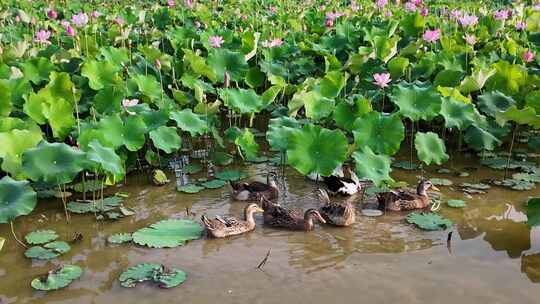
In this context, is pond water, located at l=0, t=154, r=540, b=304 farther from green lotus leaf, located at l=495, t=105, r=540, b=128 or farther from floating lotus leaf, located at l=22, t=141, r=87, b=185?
green lotus leaf, located at l=495, t=105, r=540, b=128

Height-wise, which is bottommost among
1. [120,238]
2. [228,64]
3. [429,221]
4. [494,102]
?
[120,238]

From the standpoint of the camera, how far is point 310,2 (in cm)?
1325

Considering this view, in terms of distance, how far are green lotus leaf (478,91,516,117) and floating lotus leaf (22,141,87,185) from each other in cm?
360

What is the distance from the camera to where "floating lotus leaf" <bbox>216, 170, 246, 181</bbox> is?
522 centimetres

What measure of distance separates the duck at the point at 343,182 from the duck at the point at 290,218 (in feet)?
1.97

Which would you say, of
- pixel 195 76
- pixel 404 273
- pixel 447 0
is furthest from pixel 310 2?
pixel 404 273

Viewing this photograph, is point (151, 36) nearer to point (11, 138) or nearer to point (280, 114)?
point (280, 114)

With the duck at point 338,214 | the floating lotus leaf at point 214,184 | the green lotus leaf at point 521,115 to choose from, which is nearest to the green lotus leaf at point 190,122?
the floating lotus leaf at point 214,184

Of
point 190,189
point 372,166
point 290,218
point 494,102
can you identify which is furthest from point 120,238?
point 494,102

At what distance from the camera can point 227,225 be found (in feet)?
13.5

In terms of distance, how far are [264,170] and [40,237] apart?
6.94 feet

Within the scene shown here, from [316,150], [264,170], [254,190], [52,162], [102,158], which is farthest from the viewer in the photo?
[264,170]

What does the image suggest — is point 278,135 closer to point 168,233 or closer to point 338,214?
point 338,214

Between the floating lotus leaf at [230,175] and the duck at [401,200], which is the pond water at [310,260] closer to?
the duck at [401,200]
